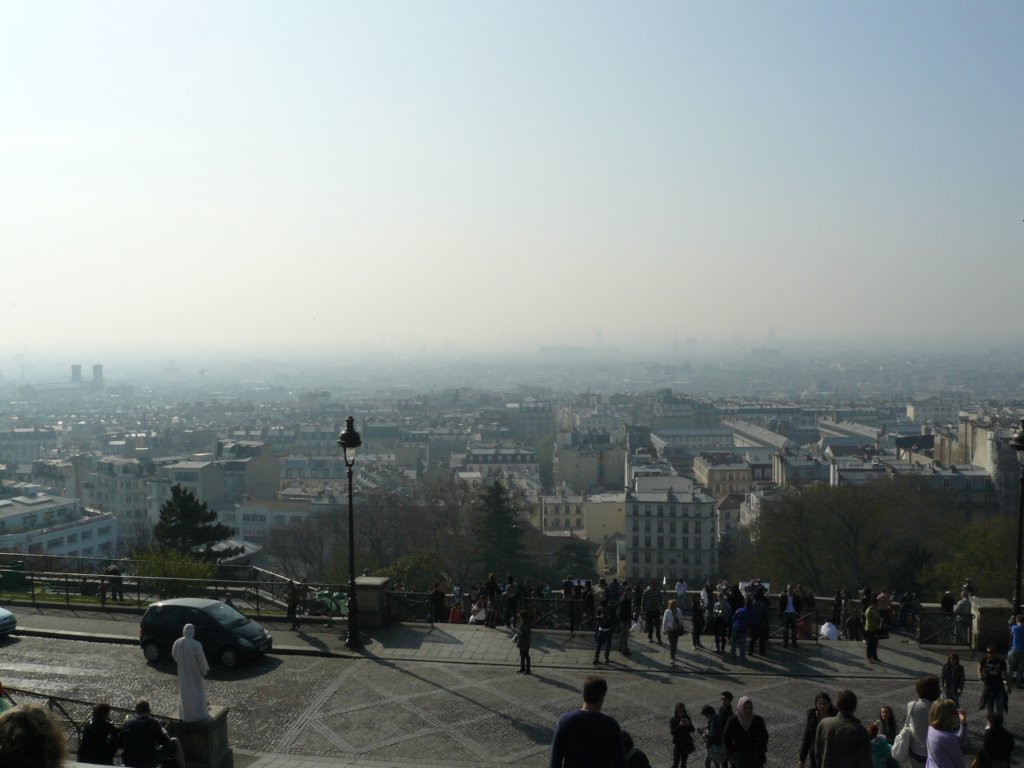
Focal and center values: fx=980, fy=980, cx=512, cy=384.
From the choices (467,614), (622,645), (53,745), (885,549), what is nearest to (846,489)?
(885,549)

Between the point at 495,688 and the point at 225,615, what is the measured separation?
15.2 feet

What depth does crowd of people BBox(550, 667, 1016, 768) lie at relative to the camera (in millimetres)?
6734

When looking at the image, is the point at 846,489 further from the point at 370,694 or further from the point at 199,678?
the point at 199,678

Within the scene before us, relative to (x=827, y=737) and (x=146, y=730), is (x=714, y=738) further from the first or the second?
(x=146, y=730)

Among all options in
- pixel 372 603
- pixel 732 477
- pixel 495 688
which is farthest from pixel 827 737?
pixel 732 477

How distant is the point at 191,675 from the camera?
1073cm

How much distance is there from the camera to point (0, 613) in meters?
17.7

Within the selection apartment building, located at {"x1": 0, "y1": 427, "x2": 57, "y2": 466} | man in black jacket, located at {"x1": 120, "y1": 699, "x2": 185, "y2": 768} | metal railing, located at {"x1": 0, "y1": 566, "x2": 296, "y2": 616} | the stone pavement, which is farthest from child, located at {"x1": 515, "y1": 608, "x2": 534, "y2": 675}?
apartment building, located at {"x1": 0, "y1": 427, "x2": 57, "y2": 466}

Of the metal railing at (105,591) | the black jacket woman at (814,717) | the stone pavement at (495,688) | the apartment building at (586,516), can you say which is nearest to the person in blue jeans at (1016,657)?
the stone pavement at (495,688)

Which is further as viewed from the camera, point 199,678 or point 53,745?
point 199,678

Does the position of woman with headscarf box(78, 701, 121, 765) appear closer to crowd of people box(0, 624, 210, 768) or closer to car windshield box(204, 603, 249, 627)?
crowd of people box(0, 624, 210, 768)

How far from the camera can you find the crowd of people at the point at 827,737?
22.1ft

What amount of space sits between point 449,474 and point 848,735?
343 feet

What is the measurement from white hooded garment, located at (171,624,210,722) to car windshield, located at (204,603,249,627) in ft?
16.4
